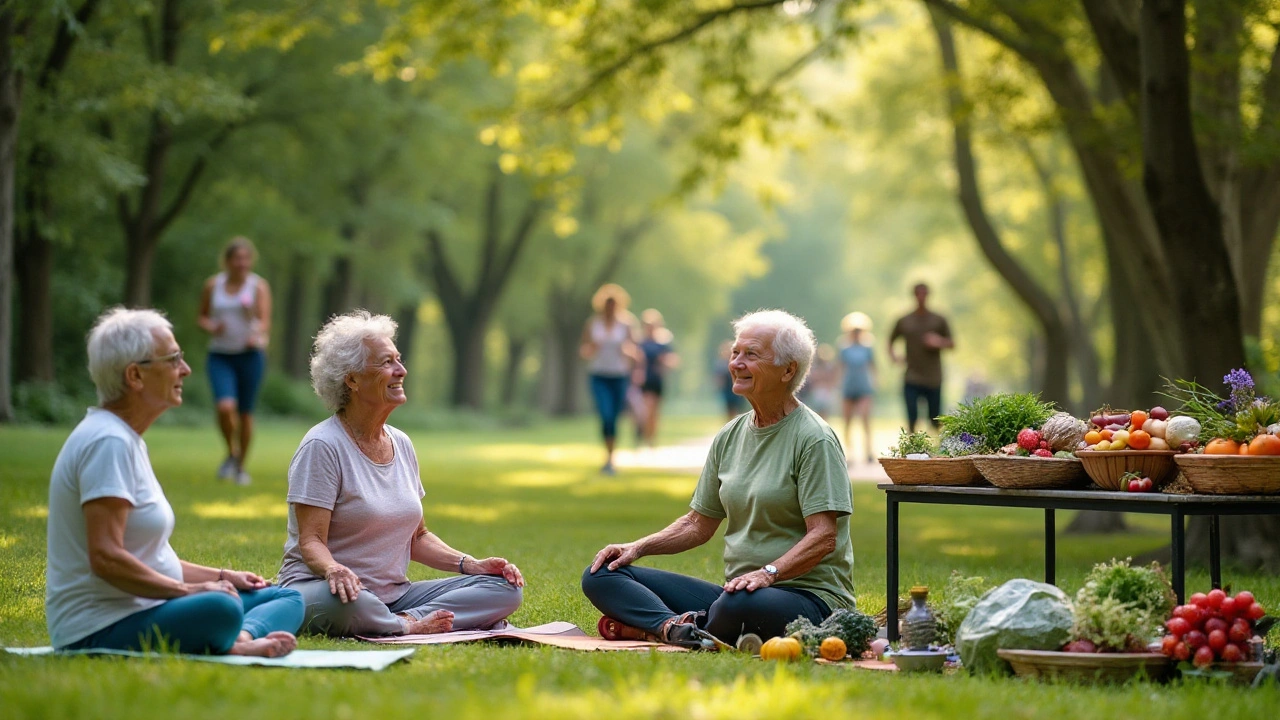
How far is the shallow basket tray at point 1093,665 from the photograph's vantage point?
19.2 feet

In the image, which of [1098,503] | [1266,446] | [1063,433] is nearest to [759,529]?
[1063,433]

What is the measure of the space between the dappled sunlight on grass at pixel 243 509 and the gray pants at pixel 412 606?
18.3ft

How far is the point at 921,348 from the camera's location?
61.5 ft

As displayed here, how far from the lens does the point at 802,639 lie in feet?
21.8

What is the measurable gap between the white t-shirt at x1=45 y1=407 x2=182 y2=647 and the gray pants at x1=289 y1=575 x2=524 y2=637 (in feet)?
3.49

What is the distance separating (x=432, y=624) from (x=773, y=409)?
194 cm

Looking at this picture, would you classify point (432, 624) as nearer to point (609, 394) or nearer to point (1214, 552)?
point (1214, 552)

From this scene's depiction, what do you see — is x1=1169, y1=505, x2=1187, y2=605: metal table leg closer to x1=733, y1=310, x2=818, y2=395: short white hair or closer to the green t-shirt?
the green t-shirt

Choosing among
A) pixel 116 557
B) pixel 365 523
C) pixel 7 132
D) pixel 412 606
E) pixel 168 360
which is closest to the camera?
pixel 116 557

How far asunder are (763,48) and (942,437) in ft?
134

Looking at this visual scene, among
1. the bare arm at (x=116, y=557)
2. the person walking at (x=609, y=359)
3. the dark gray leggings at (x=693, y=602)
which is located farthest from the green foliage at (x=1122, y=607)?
the person walking at (x=609, y=359)

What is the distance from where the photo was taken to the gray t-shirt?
22.8 ft

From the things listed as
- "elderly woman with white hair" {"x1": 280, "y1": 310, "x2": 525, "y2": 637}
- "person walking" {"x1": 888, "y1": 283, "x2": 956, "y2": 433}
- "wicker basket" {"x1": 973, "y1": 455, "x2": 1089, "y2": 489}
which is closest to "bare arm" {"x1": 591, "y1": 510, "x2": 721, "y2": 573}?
"elderly woman with white hair" {"x1": 280, "y1": 310, "x2": 525, "y2": 637}

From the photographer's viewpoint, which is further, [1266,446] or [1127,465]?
[1127,465]
